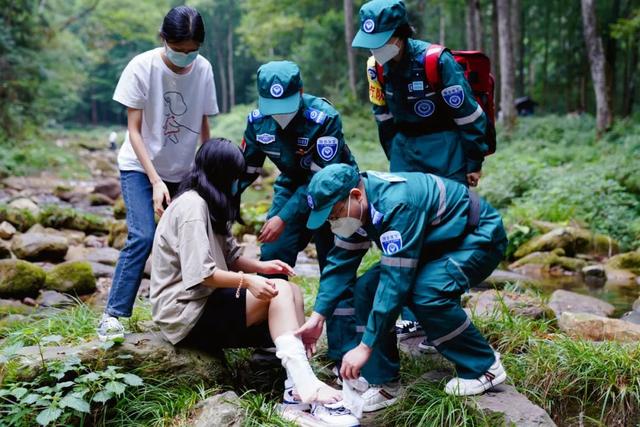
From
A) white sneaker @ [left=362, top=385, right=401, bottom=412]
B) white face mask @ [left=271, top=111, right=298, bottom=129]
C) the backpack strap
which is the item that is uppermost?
the backpack strap

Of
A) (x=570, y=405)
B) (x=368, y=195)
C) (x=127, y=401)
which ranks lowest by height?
(x=570, y=405)

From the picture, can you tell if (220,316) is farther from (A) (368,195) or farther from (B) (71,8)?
Answer: (B) (71,8)

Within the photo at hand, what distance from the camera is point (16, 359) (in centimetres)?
275

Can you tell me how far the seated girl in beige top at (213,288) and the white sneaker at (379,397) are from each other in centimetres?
20

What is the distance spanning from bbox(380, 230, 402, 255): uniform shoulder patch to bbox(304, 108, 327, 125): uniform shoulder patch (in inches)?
37.1

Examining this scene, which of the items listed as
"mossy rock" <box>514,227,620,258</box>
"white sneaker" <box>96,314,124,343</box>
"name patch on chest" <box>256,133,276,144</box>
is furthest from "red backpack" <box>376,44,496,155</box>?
"mossy rock" <box>514,227,620,258</box>

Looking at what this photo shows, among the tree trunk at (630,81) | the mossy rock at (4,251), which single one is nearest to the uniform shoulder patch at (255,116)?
the mossy rock at (4,251)

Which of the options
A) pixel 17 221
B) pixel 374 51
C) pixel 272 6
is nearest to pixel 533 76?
pixel 272 6

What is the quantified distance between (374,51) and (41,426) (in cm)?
238

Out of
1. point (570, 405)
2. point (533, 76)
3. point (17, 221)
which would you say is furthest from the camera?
point (533, 76)

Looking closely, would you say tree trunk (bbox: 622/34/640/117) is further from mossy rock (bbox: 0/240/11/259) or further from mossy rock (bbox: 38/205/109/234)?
mossy rock (bbox: 0/240/11/259)

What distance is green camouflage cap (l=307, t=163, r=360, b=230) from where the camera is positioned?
2.47 m

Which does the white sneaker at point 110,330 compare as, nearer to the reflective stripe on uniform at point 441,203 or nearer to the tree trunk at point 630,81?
the reflective stripe on uniform at point 441,203

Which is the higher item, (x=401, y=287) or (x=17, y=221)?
(x=401, y=287)
